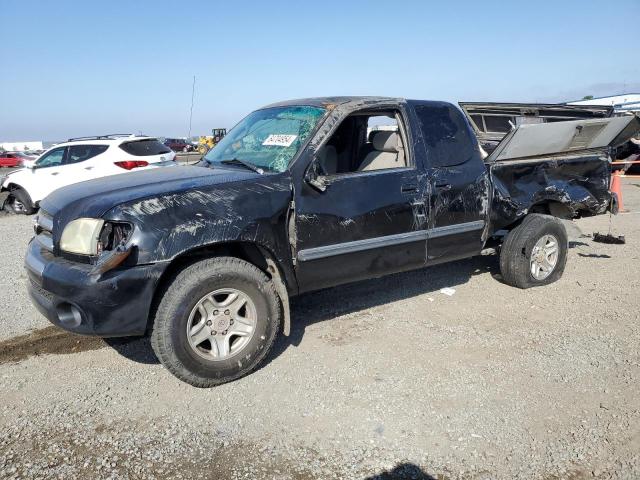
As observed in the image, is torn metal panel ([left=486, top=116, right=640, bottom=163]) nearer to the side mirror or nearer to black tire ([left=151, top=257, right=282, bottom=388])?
the side mirror

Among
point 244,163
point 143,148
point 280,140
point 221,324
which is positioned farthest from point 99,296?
point 143,148

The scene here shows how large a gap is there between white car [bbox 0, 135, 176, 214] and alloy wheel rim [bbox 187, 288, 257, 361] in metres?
8.45

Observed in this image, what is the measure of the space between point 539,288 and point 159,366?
3.84 meters

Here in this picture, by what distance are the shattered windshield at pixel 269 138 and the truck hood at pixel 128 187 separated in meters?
0.23

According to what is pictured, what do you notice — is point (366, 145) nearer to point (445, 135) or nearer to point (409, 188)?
point (445, 135)

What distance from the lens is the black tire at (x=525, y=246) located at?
201 inches

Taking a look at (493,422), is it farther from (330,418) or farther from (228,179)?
(228,179)

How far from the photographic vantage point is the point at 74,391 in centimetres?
340

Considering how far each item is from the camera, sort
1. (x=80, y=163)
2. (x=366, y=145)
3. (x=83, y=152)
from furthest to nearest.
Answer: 1. (x=83, y=152)
2. (x=80, y=163)
3. (x=366, y=145)

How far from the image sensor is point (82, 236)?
316cm

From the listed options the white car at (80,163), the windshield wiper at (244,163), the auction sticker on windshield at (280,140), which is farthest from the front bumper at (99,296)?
the white car at (80,163)

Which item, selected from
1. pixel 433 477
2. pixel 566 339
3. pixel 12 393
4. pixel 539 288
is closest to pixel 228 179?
pixel 12 393

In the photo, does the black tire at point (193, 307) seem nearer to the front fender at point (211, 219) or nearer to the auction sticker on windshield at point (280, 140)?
the front fender at point (211, 219)

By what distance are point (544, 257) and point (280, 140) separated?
10.2 feet
